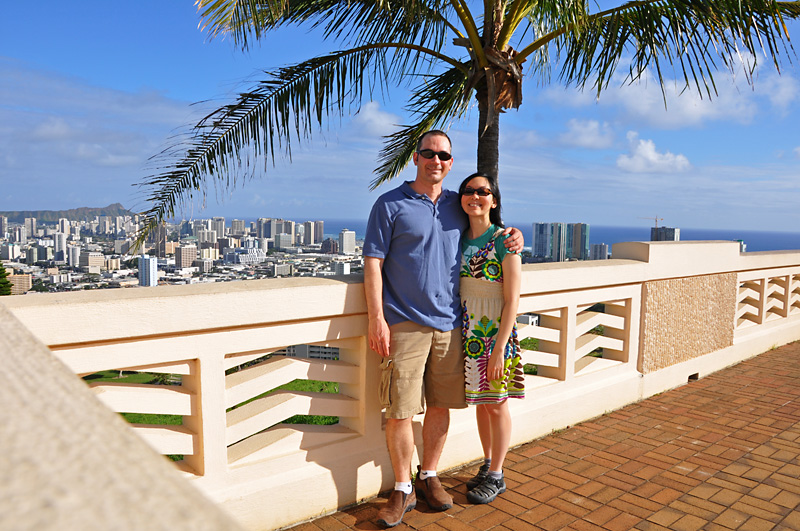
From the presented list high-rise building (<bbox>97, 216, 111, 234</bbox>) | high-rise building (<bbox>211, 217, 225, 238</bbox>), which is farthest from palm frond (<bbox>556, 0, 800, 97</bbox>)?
high-rise building (<bbox>97, 216, 111, 234</bbox>)

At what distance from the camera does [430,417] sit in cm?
363

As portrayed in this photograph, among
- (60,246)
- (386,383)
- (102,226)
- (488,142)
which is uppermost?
(488,142)

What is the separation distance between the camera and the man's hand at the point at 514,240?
350cm

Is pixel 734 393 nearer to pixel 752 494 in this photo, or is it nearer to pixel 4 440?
pixel 752 494

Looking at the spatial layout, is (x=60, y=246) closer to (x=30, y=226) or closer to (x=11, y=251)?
(x=11, y=251)

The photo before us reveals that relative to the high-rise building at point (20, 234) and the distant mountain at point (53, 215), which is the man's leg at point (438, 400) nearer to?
the distant mountain at point (53, 215)

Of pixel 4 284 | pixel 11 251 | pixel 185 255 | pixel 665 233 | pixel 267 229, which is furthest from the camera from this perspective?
pixel 267 229

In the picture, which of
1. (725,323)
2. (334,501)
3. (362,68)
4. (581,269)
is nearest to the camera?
(334,501)

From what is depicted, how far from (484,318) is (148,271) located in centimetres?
640

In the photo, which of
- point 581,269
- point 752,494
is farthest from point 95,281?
point 752,494

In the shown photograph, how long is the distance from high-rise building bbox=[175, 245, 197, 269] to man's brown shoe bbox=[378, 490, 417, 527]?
8.60m

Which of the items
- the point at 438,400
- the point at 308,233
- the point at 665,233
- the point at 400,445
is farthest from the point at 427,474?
the point at 308,233

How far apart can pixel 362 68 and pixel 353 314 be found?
3830 millimetres

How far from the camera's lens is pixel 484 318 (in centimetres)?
357
